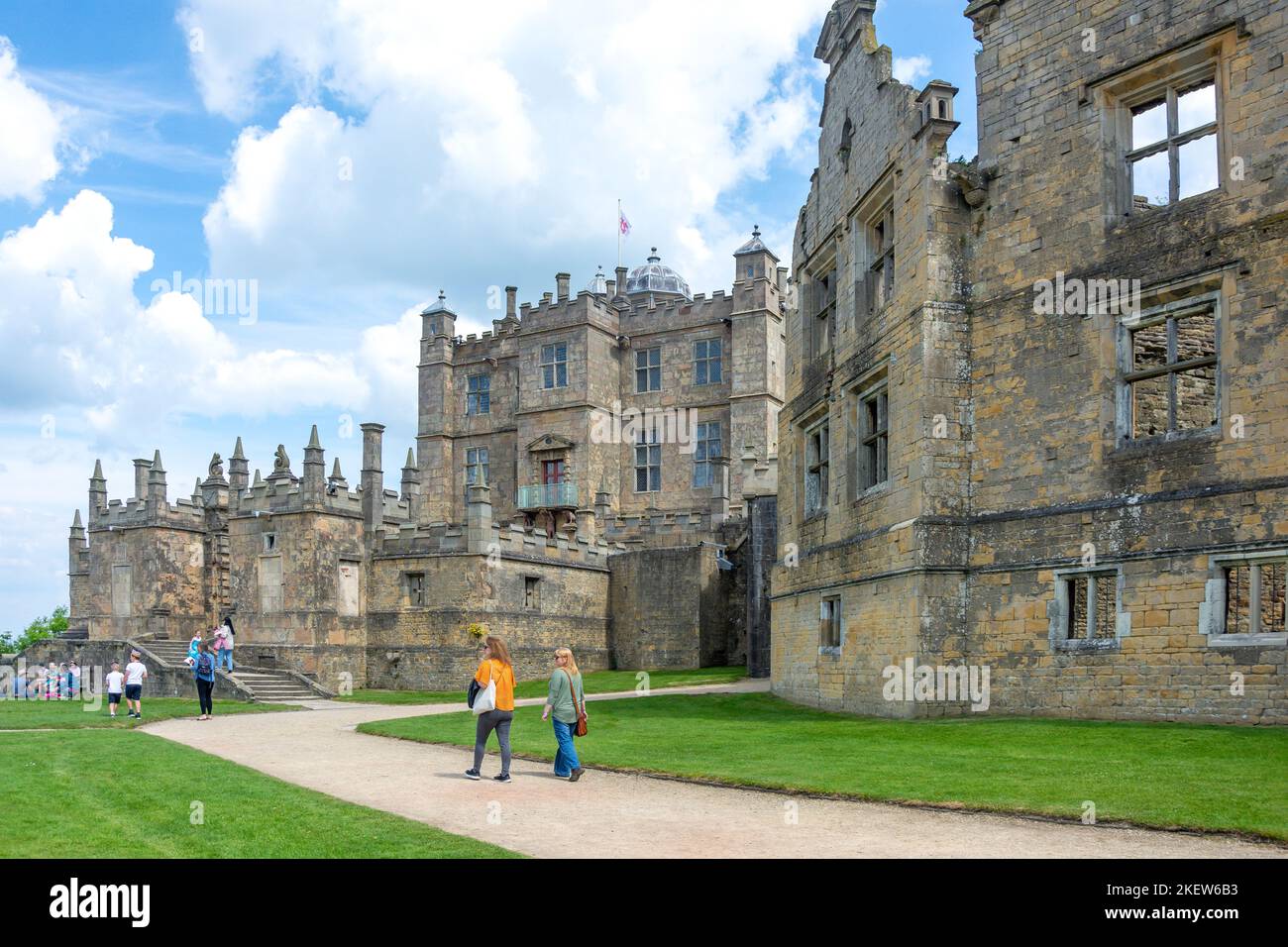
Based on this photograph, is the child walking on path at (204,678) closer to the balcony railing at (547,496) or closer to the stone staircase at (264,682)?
the stone staircase at (264,682)

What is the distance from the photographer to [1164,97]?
707 inches

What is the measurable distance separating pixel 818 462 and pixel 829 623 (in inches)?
164

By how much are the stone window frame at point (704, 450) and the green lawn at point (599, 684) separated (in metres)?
10.9

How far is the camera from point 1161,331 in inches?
720

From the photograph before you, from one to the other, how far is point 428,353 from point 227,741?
35569 millimetres

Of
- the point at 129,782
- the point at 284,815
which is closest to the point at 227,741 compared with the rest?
the point at 129,782

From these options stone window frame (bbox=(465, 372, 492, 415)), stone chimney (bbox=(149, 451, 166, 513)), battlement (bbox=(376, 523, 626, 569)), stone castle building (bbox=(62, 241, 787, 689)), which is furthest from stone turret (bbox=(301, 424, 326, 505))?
stone window frame (bbox=(465, 372, 492, 415))

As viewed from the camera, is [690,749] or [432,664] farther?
[432,664]

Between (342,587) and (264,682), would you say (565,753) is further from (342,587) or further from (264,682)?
(342,587)

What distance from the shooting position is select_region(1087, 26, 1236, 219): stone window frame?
1688 cm

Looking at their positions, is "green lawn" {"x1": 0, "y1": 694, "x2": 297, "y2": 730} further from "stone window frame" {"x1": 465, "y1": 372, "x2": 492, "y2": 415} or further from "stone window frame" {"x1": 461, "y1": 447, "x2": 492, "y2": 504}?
"stone window frame" {"x1": 465, "y1": 372, "x2": 492, "y2": 415}

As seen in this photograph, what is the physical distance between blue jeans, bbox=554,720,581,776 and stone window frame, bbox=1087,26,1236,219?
11.6 m

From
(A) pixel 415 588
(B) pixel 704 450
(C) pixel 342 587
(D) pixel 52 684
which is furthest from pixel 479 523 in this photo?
(D) pixel 52 684
